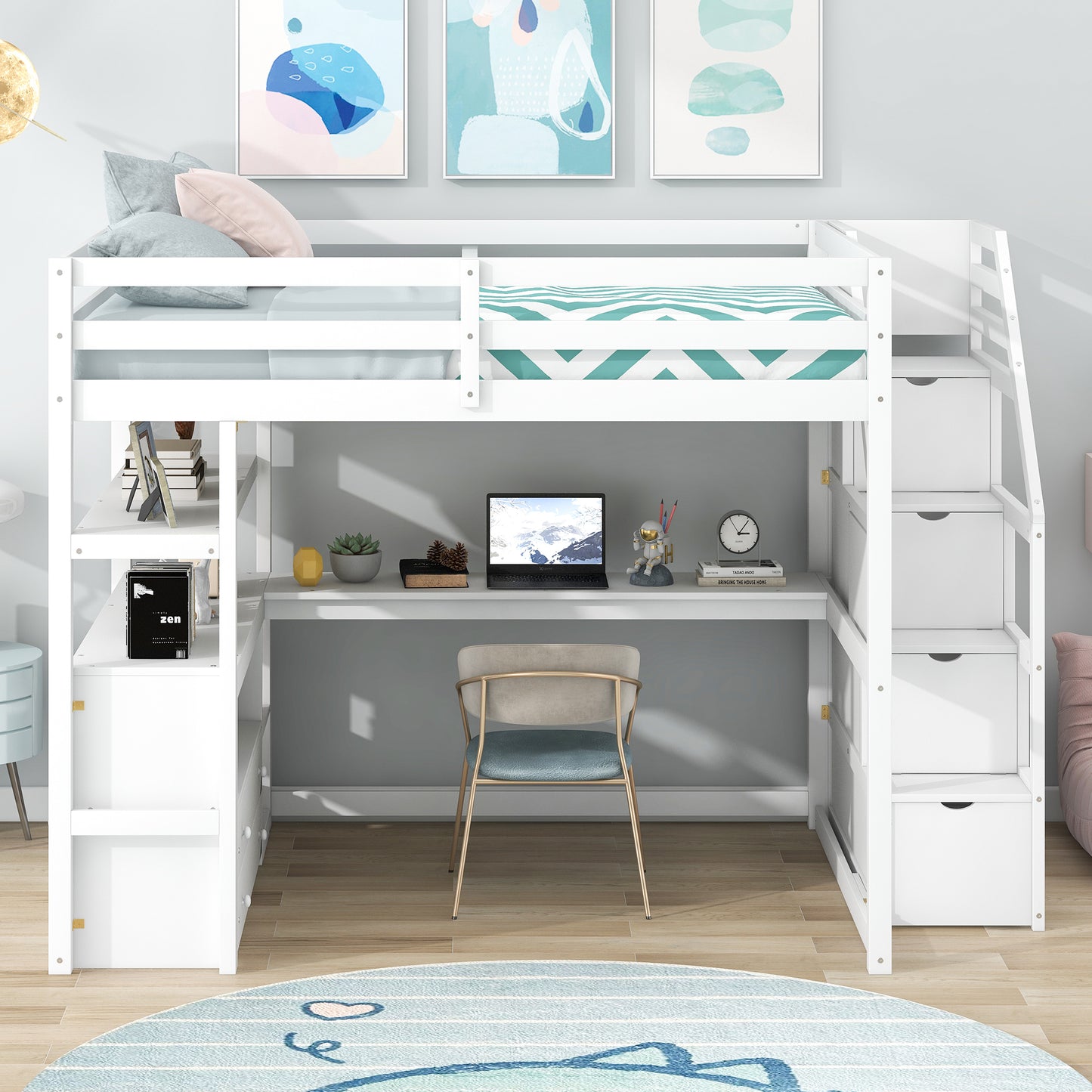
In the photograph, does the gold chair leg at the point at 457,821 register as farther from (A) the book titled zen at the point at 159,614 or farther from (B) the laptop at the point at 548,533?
(A) the book titled zen at the point at 159,614

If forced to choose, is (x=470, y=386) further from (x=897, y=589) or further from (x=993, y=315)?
(x=993, y=315)

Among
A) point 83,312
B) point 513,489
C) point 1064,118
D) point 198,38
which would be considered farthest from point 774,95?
point 83,312

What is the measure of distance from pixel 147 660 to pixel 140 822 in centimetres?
34

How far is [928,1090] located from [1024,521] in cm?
131

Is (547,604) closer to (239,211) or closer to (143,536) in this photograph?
(143,536)

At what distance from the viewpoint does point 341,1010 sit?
108 inches

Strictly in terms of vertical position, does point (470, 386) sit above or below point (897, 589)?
above

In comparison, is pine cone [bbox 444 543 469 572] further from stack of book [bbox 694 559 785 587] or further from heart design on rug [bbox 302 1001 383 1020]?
heart design on rug [bbox 302 1001 383 1020]

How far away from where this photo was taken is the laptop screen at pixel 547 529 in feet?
12.0

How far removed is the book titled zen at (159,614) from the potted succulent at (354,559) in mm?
749

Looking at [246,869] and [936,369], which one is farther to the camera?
[936,369]

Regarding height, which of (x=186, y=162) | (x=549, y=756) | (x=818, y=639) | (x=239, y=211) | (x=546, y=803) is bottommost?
(x=546, y=803)

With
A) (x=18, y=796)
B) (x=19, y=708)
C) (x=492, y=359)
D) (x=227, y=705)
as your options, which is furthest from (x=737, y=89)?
(x=18, y=796)

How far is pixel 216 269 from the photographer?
9.02 feet
